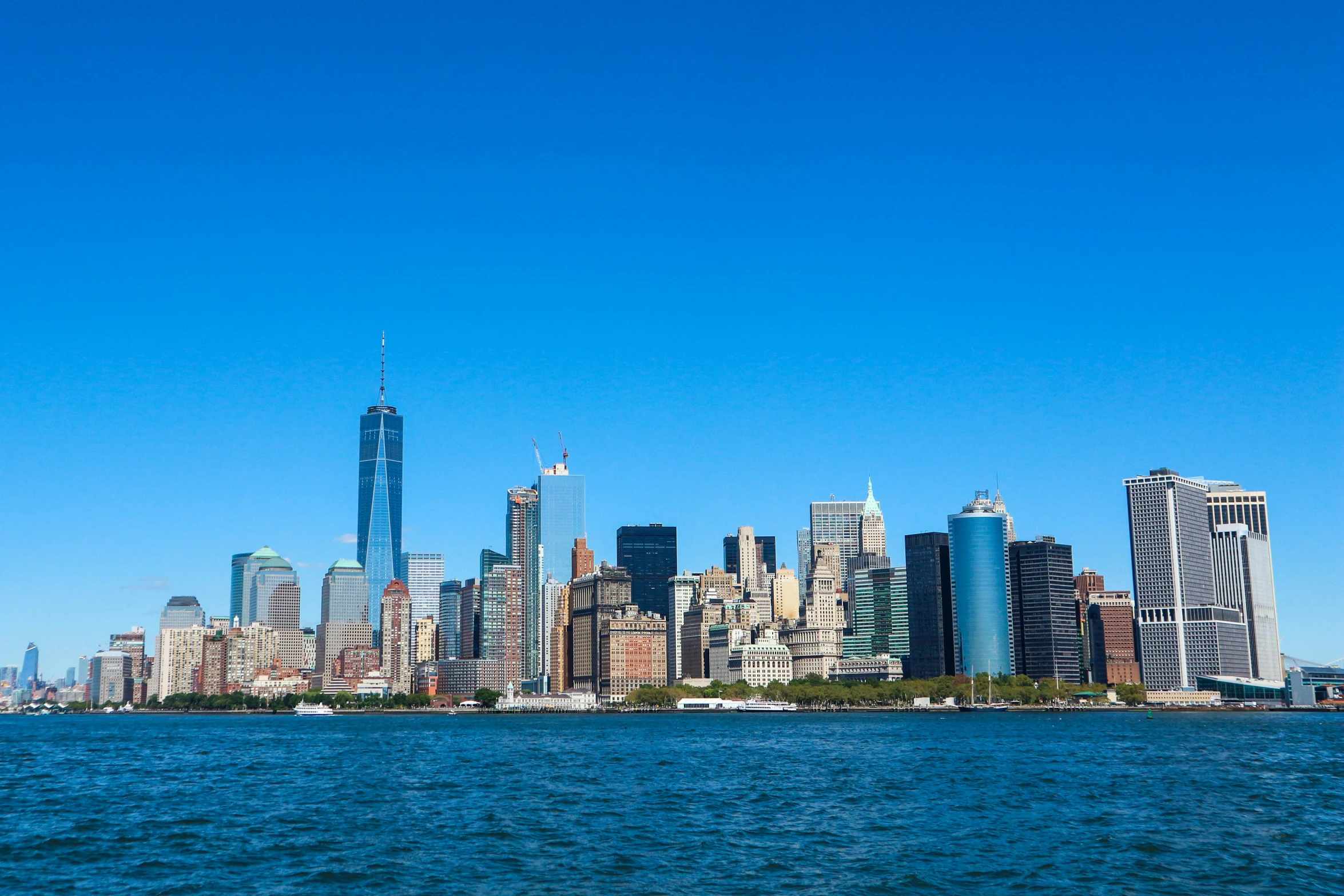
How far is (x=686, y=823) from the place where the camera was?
187 feet

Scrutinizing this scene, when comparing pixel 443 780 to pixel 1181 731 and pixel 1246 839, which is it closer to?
pixel 1246 839

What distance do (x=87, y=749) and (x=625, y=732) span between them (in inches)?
2643

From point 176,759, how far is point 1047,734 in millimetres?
92491

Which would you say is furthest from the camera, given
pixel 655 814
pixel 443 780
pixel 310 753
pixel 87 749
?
pixel 87 749

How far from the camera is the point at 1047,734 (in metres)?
148

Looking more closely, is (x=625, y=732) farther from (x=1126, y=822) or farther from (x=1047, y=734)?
(x=1126, y=822)

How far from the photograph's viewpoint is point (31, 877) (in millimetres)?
44531

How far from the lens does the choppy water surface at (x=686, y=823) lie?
43.5 meters

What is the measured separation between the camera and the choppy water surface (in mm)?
43500

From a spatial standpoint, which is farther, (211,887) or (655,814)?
(655,814)

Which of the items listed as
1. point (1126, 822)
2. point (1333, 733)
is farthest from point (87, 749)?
point (1333, 733)

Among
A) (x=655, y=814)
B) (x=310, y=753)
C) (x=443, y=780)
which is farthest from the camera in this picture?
(x=310, y=753)

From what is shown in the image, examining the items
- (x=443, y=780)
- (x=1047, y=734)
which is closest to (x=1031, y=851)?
(x=443, y=780)

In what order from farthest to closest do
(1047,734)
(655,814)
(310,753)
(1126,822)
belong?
(1047,734) → (310,753) → (655,814) → (1126,822)
